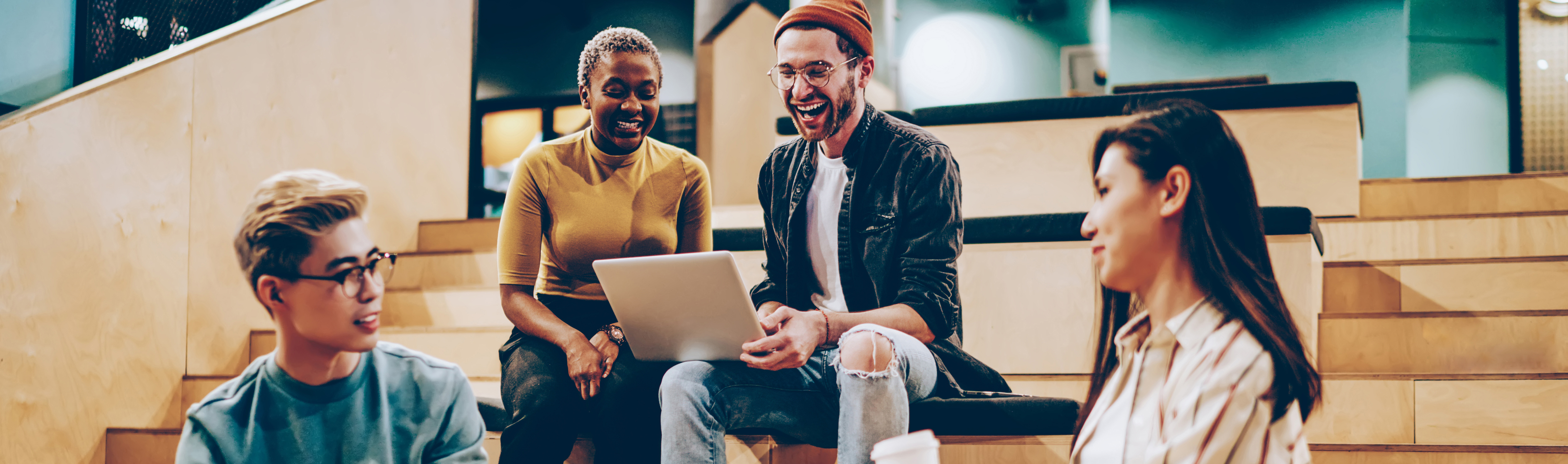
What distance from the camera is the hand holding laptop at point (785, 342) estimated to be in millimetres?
1444

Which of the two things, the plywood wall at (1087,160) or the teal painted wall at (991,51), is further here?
the teal painted wall at (991,51)

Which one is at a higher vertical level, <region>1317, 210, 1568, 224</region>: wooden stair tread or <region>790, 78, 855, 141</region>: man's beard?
<region>790, 78, 855, 141</region>: man's beard

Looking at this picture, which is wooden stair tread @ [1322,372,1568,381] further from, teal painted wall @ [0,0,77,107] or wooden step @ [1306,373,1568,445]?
teal painted wall @ [0,0,77,107]

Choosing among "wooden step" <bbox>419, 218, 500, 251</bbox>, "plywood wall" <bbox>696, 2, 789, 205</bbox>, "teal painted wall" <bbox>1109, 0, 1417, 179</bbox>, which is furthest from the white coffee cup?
"teal painted wall" <bbox>1109, 0, 1417, 179</bbox>

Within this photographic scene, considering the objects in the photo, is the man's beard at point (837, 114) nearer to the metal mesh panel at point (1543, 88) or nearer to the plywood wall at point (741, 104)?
the plywood wall at point (741, 104)

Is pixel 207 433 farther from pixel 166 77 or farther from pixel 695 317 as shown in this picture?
pixel 166 77

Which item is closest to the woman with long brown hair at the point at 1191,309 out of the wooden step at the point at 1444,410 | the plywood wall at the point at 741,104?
the wooden step at the point at 1444,410

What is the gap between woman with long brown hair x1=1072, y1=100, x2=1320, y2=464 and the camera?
0.86m

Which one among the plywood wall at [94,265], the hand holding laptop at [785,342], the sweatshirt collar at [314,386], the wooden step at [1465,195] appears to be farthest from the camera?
the wooden step at [1465,195]

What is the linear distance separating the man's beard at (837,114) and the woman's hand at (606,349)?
0.51 meters

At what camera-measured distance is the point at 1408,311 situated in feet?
8.05

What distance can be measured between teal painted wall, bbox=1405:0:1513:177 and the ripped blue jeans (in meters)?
5.56

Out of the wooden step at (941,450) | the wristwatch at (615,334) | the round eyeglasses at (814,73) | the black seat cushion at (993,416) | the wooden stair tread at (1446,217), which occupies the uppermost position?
the round eyeglasses at (814,73)

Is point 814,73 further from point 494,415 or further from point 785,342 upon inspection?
point 494,415
